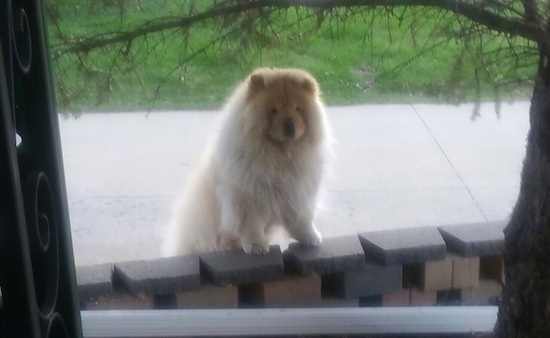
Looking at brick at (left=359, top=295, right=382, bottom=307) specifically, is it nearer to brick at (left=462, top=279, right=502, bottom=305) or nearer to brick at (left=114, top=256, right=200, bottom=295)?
brick at (left=462, top=279, right=502, bottom=305)

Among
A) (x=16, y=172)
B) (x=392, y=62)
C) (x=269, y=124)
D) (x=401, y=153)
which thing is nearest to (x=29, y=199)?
(x=16, y=172)

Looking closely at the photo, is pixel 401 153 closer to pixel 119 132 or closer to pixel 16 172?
pixel 119 132

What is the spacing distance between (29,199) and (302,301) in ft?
2.53

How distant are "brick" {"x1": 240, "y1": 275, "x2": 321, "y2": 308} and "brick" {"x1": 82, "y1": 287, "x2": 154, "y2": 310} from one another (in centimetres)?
19

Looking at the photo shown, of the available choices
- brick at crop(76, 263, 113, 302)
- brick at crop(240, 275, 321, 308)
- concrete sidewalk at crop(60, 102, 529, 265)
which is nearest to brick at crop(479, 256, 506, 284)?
concrete sidewalk at crop(60, 102, 529, 265)

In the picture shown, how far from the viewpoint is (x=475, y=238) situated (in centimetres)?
134

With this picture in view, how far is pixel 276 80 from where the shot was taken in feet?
3.89

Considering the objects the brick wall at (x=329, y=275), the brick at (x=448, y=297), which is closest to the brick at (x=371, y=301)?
the brick wall at (x=329, y=275)

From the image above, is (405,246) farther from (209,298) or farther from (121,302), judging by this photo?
(121,302)

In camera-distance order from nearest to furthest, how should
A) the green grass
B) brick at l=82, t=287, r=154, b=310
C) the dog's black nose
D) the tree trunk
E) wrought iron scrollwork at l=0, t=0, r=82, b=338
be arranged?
wrought iron scrollwork at l=0, t=0, r=82, b=338 → the tree trunk → the green grass → the dog's black nose → brick at l=82, t=287, r=154, b=310

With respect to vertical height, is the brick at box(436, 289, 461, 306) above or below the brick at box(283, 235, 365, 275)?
below

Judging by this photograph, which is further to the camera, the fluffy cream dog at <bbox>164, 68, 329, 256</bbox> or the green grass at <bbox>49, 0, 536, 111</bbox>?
the fluffy cream dog at <bbox>164, 68, 329, 256</bbox>

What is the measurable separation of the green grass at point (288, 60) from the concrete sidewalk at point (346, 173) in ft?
0.25

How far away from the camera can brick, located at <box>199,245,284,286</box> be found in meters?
1.27
